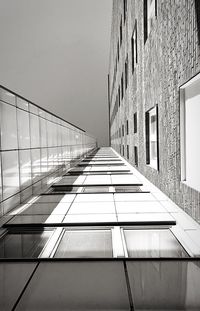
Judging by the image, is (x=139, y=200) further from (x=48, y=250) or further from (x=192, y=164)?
(x=48, y=250)

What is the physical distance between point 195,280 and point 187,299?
477mm

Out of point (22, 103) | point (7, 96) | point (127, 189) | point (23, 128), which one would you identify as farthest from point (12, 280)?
point (127, 189)

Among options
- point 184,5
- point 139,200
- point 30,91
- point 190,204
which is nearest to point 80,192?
point 139,200

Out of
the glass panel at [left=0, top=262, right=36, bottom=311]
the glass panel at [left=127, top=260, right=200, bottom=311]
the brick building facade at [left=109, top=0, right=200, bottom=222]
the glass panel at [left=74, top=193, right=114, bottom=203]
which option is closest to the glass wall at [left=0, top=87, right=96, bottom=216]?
the glass panel at [left=74, top=193, right=114, bottom=203]

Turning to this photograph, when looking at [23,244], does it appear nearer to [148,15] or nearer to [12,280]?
[12,280]

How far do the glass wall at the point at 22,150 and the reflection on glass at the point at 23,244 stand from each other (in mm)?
1405

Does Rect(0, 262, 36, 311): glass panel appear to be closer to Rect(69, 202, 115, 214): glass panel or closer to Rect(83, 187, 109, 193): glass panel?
Rect(69, 202, 115, 214): glass panel

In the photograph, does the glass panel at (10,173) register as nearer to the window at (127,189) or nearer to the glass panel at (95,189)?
the glass panel at (95,189)

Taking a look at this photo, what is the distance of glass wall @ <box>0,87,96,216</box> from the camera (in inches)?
328

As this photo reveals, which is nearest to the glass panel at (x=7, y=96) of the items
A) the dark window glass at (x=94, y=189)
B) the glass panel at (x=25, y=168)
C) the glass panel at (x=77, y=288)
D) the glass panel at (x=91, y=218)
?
the glass panel at (x=25, y=168)

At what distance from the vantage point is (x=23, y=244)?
6.04 meters

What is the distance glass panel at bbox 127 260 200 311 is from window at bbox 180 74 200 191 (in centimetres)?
233

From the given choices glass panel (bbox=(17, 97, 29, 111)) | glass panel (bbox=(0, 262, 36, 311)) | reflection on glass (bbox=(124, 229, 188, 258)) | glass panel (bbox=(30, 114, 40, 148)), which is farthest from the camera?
glass panel (bbox=(30, 114, 40, 148))

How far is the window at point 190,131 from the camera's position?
21.4 ft
